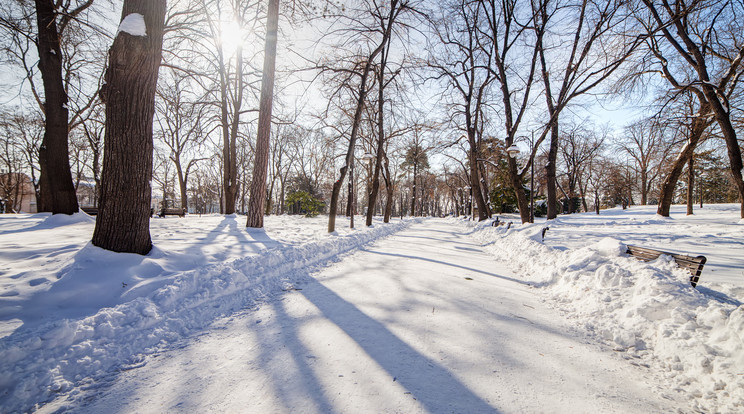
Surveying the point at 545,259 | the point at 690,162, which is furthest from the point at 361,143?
the point at 690,162

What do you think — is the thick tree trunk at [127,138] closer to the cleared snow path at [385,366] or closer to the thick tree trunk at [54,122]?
the cleared snow path at [385,366]

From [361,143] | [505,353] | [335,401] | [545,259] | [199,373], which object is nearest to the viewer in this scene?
[335,401]

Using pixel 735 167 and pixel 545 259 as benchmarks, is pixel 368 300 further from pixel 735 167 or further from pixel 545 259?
pixel 735 167

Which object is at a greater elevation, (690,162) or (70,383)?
(690,162)

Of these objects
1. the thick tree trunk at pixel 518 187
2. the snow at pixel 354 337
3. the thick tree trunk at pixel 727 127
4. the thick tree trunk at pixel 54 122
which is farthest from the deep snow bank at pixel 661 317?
the thick tree trunk at pixel 54 122

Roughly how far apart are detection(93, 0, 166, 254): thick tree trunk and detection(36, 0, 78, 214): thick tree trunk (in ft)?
20.9

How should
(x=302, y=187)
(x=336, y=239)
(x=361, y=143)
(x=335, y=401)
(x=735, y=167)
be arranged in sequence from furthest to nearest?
(x=302, y=187) → (x=361, y=143) → (x=735, y=167) → (x=336, y=239) → (x=335, y=401)

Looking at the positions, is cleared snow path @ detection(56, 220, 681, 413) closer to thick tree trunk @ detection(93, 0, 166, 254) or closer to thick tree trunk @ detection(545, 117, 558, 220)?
thick tree trunk @ detection(93, 0, 166, 254)

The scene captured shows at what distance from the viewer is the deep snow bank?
A: 76.5 inches

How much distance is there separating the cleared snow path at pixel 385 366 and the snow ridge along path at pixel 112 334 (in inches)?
7.8

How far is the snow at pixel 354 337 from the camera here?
6.00ft

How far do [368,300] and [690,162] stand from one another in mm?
27663

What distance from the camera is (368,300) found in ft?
12.0

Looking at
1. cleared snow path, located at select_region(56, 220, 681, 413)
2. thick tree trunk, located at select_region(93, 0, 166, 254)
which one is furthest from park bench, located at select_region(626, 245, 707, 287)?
thick tree trunk, located at select_region(93, 0, 166, 254)
